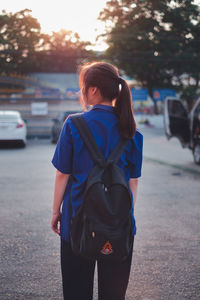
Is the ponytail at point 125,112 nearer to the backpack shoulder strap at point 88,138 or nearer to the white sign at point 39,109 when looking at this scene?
the backpack shoulder strap at point 88,138

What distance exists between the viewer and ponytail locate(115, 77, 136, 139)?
225 cm

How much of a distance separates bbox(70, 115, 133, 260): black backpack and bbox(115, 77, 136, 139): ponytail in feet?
0.39

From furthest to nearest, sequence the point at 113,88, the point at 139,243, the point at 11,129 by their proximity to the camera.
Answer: the point at 11,129
the point at 139,243
the point at 113,88

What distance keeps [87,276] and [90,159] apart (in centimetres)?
63

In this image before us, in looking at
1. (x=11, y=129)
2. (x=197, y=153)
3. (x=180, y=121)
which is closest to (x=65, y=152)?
(x=197, y=153)

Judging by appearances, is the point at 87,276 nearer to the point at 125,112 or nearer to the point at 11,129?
the point at 125,112

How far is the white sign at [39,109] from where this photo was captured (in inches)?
970

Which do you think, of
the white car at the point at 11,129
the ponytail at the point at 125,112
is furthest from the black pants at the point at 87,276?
the white car at the point at 11,129

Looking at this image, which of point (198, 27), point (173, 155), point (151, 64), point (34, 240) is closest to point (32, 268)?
point (34, 240)

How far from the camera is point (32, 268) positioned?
3.96m

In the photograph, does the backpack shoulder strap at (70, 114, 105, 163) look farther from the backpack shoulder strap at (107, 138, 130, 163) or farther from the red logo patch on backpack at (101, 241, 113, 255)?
the red logo patch on backpack at (101, 241, 113, 255)

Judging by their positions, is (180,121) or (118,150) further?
(180,121)

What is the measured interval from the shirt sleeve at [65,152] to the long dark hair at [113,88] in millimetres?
235

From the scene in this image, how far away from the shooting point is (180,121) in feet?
41.6
